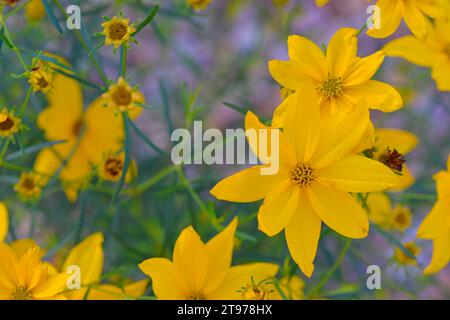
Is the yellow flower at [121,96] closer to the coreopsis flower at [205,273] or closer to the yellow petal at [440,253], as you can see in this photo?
the coreopsis flower at [205,273]

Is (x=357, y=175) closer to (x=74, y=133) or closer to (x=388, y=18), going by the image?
(x=388, y=18)

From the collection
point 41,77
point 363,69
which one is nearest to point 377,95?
point 363,69

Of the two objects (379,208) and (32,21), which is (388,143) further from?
(32,21)

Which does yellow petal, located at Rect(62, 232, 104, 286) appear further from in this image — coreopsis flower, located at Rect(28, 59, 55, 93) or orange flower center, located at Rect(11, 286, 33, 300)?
coreopsis flower, located at Rect(28, 59, 55, 93)

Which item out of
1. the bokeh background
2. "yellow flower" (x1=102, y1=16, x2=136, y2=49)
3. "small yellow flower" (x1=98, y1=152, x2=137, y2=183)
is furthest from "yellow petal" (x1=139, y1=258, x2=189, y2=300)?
"yellow flower" (x1=102, y1=16, x2=136, y2=49)
